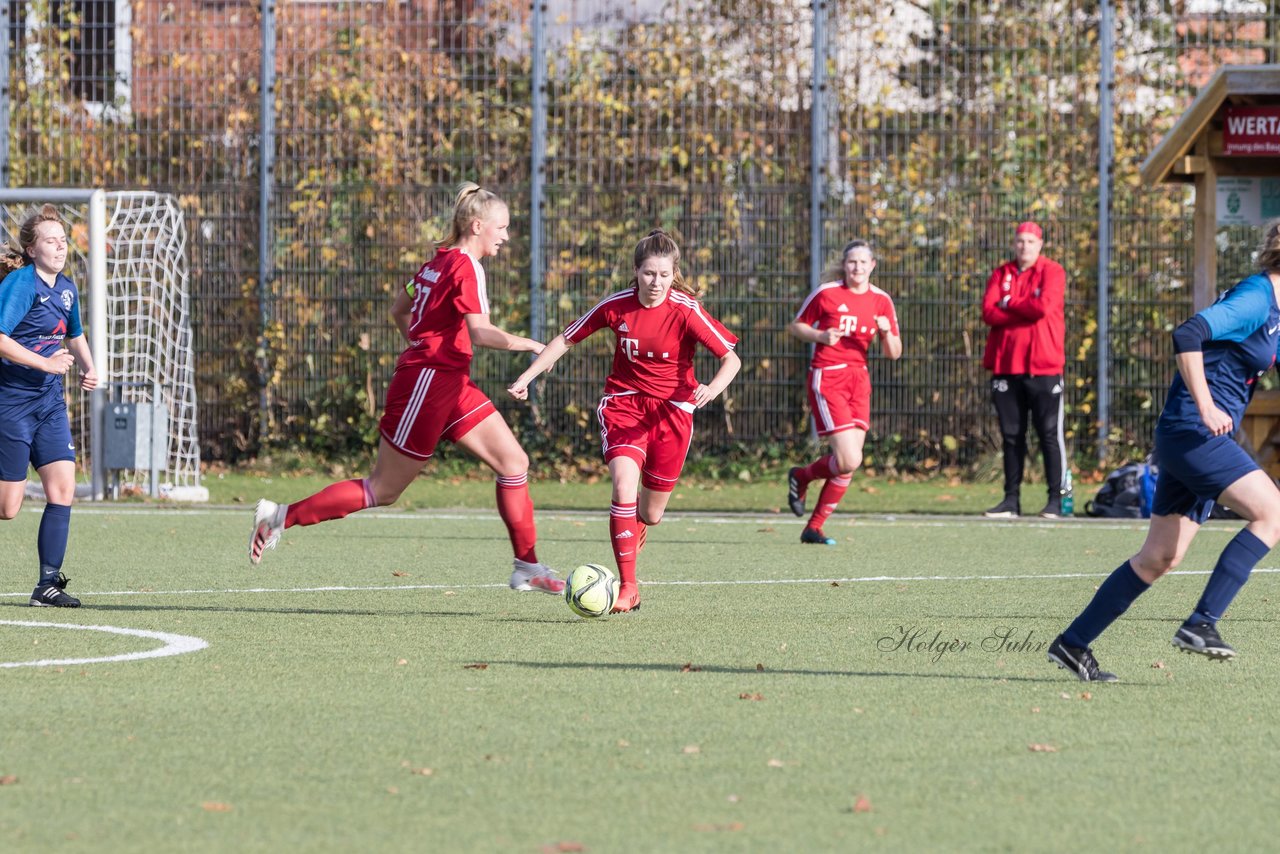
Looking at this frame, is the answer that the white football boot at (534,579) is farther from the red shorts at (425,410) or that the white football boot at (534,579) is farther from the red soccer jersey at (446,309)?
the red soccer jersey at (446,309)

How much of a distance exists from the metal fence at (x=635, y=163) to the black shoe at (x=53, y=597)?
33.7 ft

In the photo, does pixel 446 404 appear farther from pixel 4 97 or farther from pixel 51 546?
pixel 4 97

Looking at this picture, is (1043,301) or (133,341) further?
(133,341)

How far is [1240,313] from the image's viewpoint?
22.0ft

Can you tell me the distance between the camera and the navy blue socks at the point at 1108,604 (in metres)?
6.74

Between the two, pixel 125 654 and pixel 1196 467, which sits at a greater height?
pixel 1196 467

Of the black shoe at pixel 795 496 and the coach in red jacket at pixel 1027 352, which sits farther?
the coach in red jacket at pixel 1027 352

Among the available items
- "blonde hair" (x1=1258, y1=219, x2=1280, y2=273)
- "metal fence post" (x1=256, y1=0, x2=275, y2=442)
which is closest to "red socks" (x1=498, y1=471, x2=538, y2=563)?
"blonde hair" (x1=1258, y1=219, x2=1280, y2=273)

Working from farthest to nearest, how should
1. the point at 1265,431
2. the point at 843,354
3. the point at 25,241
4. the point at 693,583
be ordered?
the point at 1265,431, the point at 843,354, the point at 693,583, the point at 25,241

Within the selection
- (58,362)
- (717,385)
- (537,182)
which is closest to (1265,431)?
(537,182)

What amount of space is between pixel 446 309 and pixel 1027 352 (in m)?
7.15

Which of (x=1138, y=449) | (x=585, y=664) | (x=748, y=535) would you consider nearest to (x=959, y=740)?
(x=585, y=664)

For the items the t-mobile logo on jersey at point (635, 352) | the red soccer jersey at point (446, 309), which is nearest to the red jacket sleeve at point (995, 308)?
the t-mobile logo on jersey at point (635, 352)

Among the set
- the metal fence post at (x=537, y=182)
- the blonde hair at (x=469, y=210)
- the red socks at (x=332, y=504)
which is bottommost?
the red socks at (x=332, y=504)
